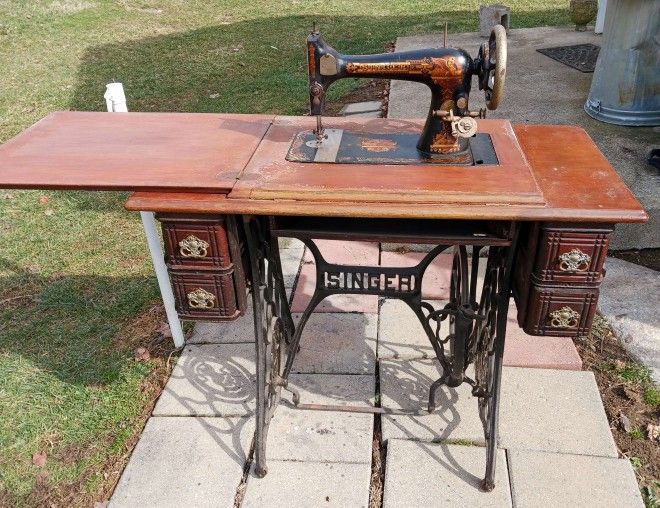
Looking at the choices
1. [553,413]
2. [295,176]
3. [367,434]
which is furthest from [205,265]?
[553,413]

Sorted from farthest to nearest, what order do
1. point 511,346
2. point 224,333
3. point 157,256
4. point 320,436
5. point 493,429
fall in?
1. point 224,333
2. point 511,346
3. point 157,256
4. point 320,436
5. point 493,429

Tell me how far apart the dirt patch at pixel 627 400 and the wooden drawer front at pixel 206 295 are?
5.71 ft

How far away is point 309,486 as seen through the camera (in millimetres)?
2469

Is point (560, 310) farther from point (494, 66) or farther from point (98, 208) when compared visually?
point (98, 208)

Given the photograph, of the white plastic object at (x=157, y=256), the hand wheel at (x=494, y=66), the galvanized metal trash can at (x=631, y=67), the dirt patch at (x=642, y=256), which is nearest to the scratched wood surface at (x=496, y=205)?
the hand wheel at (x=494, y=66)

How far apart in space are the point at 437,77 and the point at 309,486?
1.62m

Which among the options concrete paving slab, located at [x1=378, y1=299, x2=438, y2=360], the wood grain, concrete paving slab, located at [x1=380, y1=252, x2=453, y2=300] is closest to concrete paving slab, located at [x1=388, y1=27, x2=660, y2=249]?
concrete paving slab, located at [x1=380, y1=252, x2=453, y2=300]

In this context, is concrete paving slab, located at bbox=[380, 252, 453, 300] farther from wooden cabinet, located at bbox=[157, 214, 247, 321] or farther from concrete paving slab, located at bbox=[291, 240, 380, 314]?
wooden cabinet, located at bbox=[157, 214, 247, 321]

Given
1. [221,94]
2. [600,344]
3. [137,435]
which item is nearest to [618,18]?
[600,344]

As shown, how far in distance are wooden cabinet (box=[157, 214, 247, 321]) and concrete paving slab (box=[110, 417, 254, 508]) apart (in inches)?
28.3

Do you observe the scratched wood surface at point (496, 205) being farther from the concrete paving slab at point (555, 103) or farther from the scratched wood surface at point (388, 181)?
the concrete paving slab at point (555, 103)

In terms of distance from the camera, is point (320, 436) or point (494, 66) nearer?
point (494, 66)

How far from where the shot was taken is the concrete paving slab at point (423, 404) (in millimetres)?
2680

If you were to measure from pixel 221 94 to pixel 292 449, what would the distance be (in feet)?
16.4
